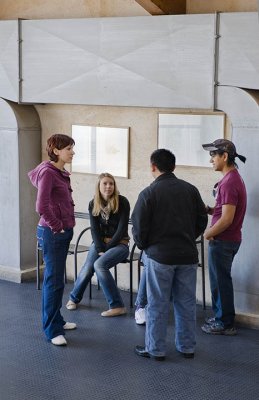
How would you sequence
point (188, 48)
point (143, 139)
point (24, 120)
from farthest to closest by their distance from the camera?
point (24, 120), point (143, 139), point (188, 48)

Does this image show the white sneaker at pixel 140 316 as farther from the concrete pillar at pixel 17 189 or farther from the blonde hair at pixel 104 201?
the concrete pillar at pixel 17 189

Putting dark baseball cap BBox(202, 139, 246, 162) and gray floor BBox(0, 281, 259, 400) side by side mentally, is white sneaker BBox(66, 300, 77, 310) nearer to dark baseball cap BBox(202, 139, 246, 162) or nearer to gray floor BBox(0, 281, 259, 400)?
gray floor BBox(0, 281, 259, 400)

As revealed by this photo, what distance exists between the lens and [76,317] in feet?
21.2

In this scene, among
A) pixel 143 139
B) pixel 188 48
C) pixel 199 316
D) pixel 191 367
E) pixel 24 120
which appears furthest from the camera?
pixel 24 120

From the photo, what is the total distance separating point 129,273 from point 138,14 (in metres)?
2.51

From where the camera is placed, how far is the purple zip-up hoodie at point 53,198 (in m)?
5.41

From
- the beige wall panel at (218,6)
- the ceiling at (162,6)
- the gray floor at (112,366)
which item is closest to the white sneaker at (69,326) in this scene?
the gray floor at (112,366)

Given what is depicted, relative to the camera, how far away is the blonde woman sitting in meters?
6.48

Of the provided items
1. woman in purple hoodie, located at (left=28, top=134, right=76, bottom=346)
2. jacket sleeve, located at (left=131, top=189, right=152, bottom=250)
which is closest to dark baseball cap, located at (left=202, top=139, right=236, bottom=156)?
jacket sleeve, located at (left=131, top=189, right=152, bottom=250)

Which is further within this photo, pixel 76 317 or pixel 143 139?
pixel 143 139

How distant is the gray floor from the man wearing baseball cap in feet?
0.67

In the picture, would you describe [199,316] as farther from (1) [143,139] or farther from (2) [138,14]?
(2) [138,14]

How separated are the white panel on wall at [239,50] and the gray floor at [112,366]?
2122 millimetres

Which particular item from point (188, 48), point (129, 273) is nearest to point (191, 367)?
point (129, 273)
